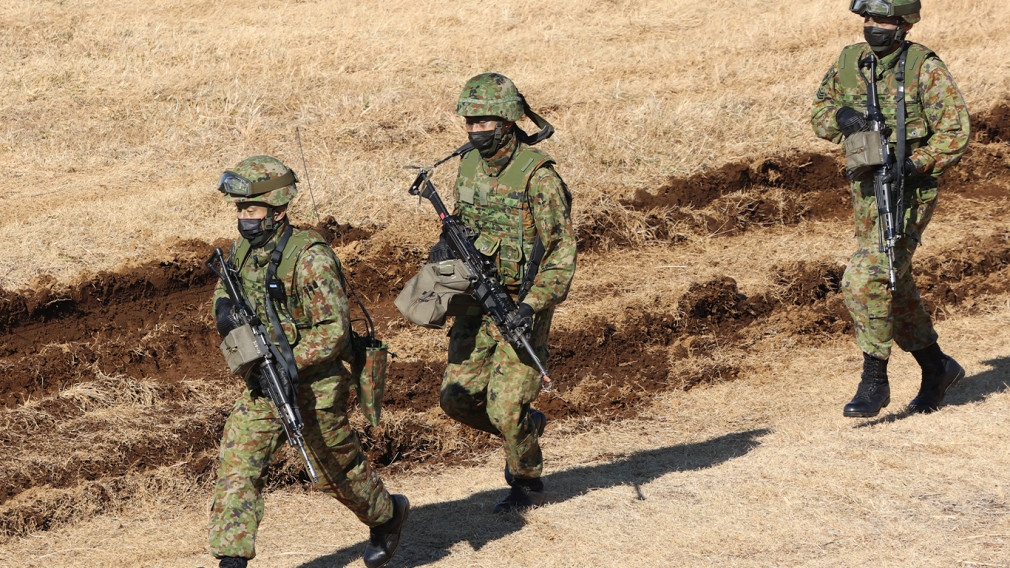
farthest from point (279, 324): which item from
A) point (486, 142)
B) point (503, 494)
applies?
point (503, 494)

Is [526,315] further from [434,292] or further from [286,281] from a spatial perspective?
[286,281]

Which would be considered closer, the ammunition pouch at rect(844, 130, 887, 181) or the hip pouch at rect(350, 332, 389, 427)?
the hip pouch at rect(350, 332, 389, 427)

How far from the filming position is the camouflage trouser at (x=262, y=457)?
16.9 feet

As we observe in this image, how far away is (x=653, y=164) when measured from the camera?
40.3 feet

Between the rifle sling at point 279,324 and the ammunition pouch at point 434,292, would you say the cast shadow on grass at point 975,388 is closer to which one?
the ammunition pouch at point 434,292

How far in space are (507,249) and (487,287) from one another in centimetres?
28

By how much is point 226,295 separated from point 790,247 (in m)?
7.03

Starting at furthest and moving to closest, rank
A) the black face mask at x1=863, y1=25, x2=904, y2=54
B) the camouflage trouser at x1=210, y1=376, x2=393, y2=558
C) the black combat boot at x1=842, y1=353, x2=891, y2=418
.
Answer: the black combat boot at x1=842, y1=353, x2=891, y2=418, the black face mask at x1=863, y1=25, x2=904, y2=54, the camouflage trouser at x1=210, y1=376, x2=393, y2=558

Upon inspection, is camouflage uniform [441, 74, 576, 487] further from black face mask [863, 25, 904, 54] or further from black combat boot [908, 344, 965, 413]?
black combat boot [908, 344, 965, 413]

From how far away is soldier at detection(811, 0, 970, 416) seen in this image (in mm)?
6914

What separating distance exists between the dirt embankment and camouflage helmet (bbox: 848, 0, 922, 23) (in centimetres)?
307

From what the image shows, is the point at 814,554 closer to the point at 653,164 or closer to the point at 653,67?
the point at 653,164

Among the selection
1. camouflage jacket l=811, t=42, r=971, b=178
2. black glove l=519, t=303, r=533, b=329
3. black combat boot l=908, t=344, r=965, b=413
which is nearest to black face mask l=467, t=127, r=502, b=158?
black glove l=519, t=303, r=533, b=329

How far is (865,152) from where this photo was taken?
6.94 m
